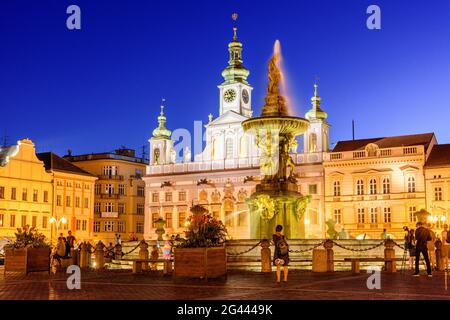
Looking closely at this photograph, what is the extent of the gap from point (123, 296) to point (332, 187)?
4933 centimetres

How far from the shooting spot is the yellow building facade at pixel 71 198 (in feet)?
211

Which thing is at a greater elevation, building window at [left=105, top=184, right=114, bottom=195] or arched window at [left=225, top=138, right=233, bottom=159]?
arched window at [left=225, top=138, right=233, bottom=159]

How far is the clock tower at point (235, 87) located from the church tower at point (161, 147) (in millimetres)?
7233

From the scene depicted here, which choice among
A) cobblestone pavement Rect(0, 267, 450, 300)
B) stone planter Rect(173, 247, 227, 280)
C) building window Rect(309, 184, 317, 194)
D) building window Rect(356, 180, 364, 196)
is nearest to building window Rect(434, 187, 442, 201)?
building window Rect(356, 180, 364, 196)

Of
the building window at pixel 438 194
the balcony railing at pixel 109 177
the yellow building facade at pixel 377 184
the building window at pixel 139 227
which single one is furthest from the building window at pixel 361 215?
the balcony railing at pixel 109 177

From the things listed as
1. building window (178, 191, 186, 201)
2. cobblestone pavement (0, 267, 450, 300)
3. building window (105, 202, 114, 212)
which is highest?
building window (178, 191, 186, 201)

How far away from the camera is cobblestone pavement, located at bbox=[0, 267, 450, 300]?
12570 millimetres

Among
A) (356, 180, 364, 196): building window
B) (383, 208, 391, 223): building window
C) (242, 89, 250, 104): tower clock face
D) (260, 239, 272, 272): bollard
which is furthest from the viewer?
(242, 89, 250, 104): tower clock face

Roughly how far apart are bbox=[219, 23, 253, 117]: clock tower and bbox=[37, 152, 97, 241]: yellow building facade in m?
15.9

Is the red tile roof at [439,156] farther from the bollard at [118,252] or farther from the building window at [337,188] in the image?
the bollard at [118,252]

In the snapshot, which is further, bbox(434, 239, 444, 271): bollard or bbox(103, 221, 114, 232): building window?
bbox(103, 221, 114, 232): building window

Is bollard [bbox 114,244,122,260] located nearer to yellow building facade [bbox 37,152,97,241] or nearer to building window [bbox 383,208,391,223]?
building window [bbox 383,208,391,223]

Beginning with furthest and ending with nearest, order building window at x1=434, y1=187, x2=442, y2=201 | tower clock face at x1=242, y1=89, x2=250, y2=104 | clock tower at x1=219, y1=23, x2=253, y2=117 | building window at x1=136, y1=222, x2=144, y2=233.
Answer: building window at x1=136, y1=222, x2=144, y2=233
tower clock face at x1=242, y1=89, x2=250, y2=104
clock tower at x1=219, y1=23, x2=253, y2=117
building window at x1=434, y1=187, x2=442, y2=201
